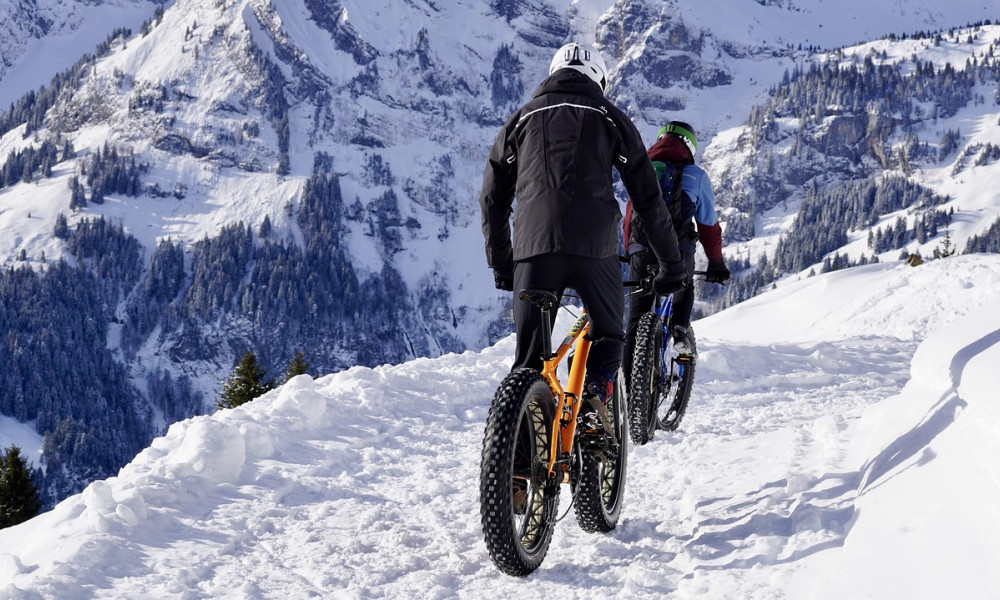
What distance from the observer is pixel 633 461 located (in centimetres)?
689

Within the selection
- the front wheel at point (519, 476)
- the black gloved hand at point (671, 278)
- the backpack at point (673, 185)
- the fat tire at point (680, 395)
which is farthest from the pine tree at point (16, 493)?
the black gloved hand at point (671, 278)

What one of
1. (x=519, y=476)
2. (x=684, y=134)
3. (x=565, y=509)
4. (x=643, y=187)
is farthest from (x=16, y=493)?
(x=643, y=187)

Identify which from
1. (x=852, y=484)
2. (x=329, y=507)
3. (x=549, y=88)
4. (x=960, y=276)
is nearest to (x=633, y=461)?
(x=852, y=484)

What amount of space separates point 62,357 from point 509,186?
221m

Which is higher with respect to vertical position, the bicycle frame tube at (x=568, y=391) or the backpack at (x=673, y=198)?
the backpack at (x=673, y=198)

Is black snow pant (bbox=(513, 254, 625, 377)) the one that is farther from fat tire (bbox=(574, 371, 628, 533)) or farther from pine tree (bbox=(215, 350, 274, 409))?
pine tree (bbox=(215, 350, 274, 409))

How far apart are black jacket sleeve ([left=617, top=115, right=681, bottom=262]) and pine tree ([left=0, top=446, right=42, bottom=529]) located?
121 ft

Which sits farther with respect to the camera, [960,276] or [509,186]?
[960,276]

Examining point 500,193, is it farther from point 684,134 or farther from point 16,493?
point 16,493

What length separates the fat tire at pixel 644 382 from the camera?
24.0 feet

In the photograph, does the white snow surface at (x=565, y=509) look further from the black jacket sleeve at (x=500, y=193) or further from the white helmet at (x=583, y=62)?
the white helmet at (x=583, y=62)

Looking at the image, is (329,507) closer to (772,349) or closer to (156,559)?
(156,559)

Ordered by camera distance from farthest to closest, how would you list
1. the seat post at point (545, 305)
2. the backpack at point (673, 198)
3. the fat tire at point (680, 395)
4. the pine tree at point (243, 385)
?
the pine tree at point (243, 385)
the fat tire at point (680, 395)
the backpack at point (673, 198)
the seat post at point (545, 305)

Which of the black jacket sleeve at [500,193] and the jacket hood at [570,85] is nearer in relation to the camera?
the jacket hood at [570,85]
